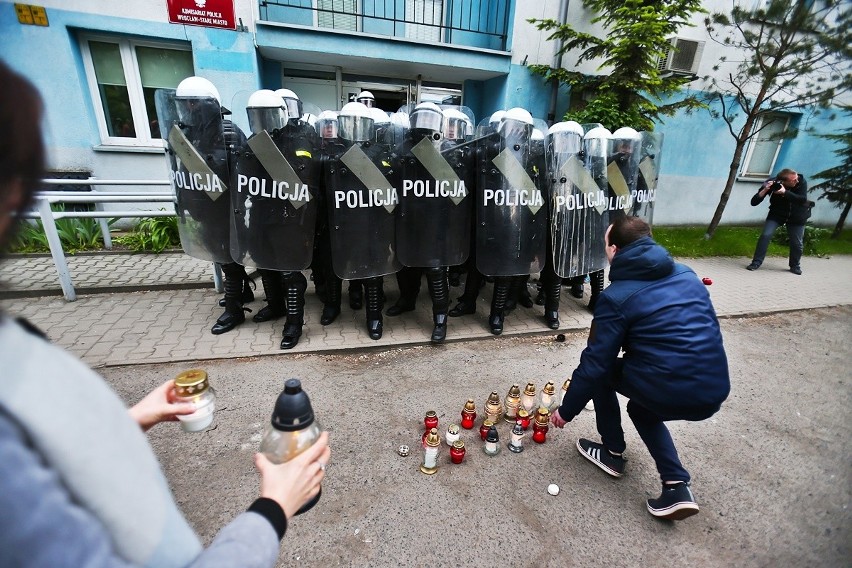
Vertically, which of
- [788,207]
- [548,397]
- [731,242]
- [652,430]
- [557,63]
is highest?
[557,63]

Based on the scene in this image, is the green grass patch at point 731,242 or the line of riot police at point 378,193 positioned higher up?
the line of riot police at point 378,193

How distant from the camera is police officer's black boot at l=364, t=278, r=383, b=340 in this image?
145 inches

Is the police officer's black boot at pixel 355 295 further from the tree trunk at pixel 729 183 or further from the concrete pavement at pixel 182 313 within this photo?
the tree trunk at pixel 729 183

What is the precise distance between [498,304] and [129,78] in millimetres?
7059

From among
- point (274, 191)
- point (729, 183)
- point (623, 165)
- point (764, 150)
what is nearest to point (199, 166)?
point (274, 191)

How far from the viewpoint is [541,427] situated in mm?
2523

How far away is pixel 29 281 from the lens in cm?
462

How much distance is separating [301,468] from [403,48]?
739 centimetres

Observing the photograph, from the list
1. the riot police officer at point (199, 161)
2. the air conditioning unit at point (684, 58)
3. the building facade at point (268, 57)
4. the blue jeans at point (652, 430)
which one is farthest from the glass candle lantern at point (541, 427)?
the air conditioning unit at point (684, 58)

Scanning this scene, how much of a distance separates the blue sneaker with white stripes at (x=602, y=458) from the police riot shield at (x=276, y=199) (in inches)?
95.0

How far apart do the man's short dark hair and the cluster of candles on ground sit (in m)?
1.00

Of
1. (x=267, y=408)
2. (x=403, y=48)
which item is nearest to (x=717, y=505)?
(x=267, y=408)

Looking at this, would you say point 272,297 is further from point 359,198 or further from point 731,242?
point 731,242

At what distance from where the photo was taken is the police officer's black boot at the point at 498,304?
12.9 feet
